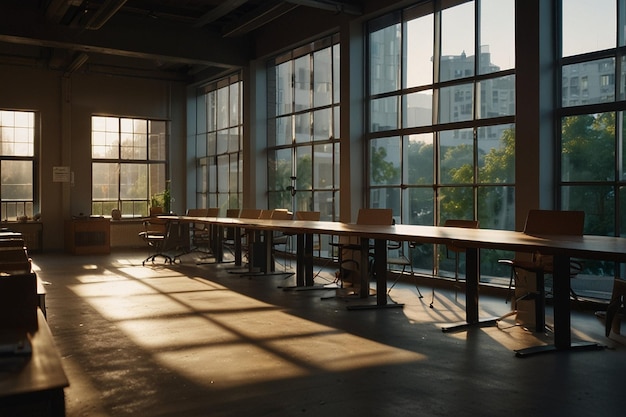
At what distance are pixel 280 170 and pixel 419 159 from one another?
3.90m

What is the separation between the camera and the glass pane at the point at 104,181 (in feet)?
44.6

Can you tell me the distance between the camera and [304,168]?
1092 cm

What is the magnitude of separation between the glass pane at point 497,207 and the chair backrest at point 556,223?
1.66 meters

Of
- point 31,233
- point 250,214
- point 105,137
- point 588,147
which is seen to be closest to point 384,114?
point 250,214

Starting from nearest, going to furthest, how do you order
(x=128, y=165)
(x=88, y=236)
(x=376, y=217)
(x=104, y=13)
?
1. (x=376, y=217)
2. (x=104, y=13)
3. (x=88, y=236)
4. (x=128, y=165)

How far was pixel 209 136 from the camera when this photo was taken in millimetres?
14164

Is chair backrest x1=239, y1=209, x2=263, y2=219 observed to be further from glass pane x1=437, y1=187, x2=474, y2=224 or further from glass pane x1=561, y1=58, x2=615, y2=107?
glass pane x1=561, y1=58, x2=615, y2=107

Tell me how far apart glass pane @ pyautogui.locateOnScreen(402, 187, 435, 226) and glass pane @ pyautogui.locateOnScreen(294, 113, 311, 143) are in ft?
9.58

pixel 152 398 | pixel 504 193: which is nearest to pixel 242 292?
pixel 504 193

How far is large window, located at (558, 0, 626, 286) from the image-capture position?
Answer: 6.12m

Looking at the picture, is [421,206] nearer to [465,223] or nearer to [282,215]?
[465,223]

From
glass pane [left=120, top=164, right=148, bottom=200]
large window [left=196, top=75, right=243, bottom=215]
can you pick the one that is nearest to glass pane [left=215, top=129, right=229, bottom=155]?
large window [left=196, top=75, right=243, bottom=215]

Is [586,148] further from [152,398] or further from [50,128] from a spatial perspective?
[50,128]

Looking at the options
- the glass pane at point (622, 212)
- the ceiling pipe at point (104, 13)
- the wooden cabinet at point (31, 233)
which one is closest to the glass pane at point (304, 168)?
the ceiling pipe at point (104, 13)
